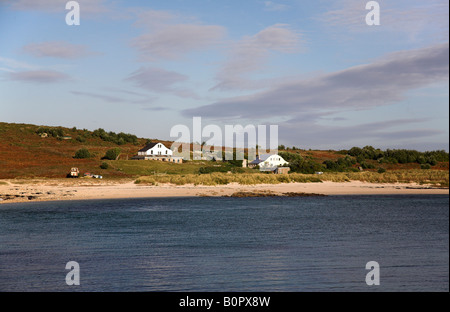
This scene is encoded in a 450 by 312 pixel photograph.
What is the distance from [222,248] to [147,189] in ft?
115

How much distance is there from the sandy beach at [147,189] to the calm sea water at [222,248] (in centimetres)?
910

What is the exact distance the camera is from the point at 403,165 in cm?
9331

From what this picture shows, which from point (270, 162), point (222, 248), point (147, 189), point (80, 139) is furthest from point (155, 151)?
point (222, 248)

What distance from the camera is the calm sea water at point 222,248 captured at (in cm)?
1500

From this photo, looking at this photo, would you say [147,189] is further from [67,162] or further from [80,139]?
[80,139]

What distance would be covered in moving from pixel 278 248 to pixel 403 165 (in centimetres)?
8068

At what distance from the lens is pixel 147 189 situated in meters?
55.2

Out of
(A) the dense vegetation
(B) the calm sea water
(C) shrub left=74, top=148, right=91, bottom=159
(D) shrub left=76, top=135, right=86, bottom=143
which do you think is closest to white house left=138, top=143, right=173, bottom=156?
(C) shrub left=74, top=148, right=91, bottom=159

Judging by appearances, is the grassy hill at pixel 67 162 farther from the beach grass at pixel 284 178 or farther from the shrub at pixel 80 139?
the beach grass at pixel 284 178
